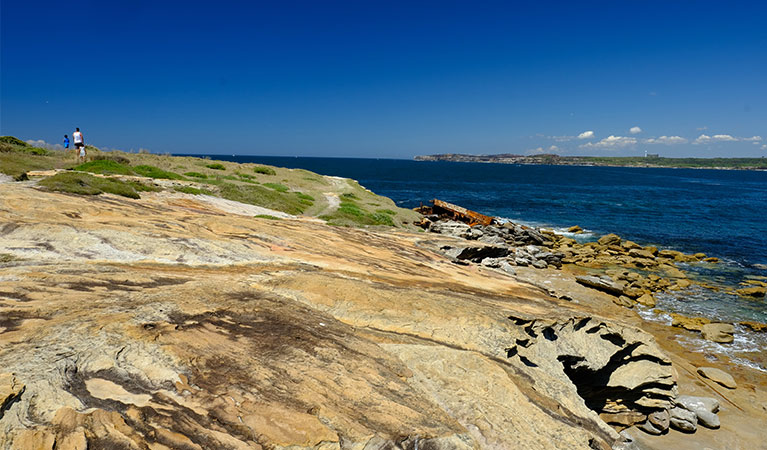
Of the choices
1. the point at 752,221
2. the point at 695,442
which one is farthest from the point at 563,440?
the point at 752,221

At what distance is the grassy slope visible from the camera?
22.6 m

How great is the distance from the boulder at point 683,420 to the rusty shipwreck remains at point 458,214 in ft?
96.8

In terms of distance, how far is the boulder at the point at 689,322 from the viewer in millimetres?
19292

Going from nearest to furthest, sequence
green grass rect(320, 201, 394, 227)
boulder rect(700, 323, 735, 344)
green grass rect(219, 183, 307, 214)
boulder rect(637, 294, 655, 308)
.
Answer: boulder rect(700, 323, 735, 344) → boulder rect(637, 294, 655, 308) → green grass rect(219, 183, 307, 214) → green grass rect(320, 201, 394, 227)

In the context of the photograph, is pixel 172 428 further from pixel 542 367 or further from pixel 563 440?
pixel 542 367

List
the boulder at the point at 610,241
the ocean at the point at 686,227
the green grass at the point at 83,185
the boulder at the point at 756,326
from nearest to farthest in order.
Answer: the green grass at the point at 83,185
the boulder at the point at 756,326
the ocean at the point at 686,227
the boulder at the point at 610,241

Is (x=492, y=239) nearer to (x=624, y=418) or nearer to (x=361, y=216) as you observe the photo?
(x=361, y=216)

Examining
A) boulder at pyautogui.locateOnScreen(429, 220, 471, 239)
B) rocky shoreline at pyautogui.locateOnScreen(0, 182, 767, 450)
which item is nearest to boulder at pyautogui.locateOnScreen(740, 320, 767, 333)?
rocky shoreline at pyautogui.locateOnScreen(0, 182, 767, 450)

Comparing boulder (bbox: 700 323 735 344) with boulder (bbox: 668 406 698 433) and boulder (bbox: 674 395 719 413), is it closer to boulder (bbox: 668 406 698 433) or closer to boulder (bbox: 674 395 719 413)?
boulder (bbox: 674 395 719 413)

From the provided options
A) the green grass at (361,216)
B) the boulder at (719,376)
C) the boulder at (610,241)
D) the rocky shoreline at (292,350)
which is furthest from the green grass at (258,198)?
the boulder at (610,241)

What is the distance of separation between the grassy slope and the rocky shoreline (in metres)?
7.69

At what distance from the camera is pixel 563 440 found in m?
5.90

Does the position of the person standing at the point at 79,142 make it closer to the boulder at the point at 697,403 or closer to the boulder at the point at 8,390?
the boulder at the point at 8,390

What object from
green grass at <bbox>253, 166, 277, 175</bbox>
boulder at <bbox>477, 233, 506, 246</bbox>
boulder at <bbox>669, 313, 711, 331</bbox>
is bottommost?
boulder at <bbox>669, 313, 711, 331</bbox>
